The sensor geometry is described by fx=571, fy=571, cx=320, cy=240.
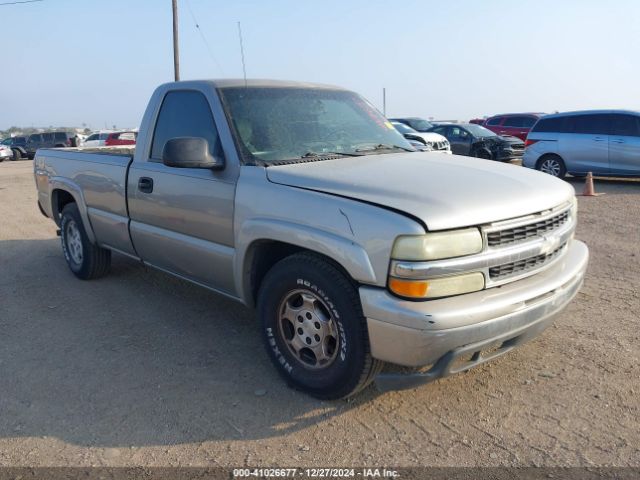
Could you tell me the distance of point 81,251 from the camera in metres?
5.85

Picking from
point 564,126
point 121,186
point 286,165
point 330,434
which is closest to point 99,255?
point 121,186

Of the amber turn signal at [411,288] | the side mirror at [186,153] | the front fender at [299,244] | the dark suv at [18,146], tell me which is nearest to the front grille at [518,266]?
the amber turn signal at [411,288]

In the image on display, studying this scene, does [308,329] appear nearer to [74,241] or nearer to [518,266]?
[518,266]

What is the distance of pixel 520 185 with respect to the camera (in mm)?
3309

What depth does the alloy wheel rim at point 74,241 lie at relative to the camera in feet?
19.3

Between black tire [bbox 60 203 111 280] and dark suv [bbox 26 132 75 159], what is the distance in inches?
1178

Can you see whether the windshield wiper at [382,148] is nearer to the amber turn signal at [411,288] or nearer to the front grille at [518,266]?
the front grille at [518,266]

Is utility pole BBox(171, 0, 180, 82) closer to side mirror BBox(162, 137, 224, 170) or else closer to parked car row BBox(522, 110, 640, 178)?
parked car row BBox(522, 110, 640, 178)

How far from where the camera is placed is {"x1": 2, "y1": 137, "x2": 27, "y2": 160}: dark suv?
33.0m

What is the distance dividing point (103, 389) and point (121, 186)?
6.17 ft

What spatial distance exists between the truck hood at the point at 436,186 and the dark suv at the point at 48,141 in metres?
33.3

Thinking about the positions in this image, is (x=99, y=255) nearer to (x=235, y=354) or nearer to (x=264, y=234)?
(x=235, y=354)

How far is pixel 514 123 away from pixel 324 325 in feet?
68.8

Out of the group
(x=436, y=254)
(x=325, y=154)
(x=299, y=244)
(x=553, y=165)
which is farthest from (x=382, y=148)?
(x=553, y=165)
